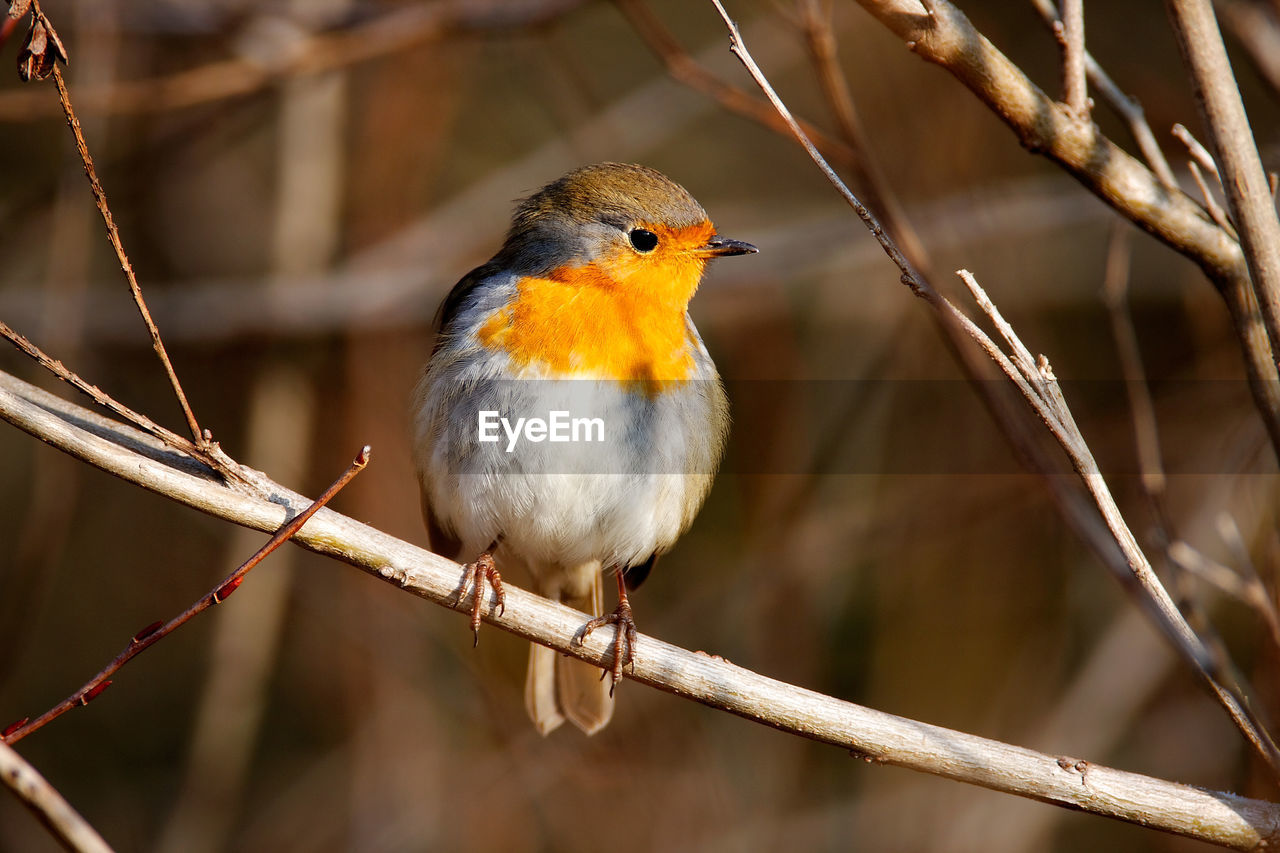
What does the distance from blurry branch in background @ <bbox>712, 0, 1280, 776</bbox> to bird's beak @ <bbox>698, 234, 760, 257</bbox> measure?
53.3 inches

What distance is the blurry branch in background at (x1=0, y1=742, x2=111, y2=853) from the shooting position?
4.04 ft

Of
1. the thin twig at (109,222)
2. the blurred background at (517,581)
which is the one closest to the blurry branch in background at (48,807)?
the thin twig at (109,222)

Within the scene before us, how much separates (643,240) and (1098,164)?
1.39 metres

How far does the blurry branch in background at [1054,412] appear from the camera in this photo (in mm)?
1610

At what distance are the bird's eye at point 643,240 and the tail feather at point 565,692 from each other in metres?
1.05

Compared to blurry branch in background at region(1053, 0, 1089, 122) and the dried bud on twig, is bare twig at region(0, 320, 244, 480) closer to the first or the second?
the dried bud on twig

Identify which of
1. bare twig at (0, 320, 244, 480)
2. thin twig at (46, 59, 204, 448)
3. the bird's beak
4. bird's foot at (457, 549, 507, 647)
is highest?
the bird's beak

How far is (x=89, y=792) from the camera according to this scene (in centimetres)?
513

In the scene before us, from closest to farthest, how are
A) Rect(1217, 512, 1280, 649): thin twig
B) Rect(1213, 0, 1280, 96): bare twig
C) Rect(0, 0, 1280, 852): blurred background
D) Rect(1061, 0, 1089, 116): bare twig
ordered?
Result: Rect(1061, 0, 1089, 116): bare twig, Rect(1217, 512, 1280, 649): thin twig, Rect(1213, 0, 1280, 96): bare twig, Rect(0, 0, 1280, 852): blurred background

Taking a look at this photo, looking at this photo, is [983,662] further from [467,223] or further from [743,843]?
[467,223]

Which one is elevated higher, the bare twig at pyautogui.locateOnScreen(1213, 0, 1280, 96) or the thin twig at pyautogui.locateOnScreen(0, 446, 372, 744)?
the bare twig at pyautogui.locateOnScreen(1213, 0, 1280, 96)

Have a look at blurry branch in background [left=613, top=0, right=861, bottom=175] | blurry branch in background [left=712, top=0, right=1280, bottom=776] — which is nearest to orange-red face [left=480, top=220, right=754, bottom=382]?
blurry branch in background [left=613, top=0, right=861, bottom=175]

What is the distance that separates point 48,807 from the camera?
48.6 inches

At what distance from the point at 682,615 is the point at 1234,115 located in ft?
10.7
